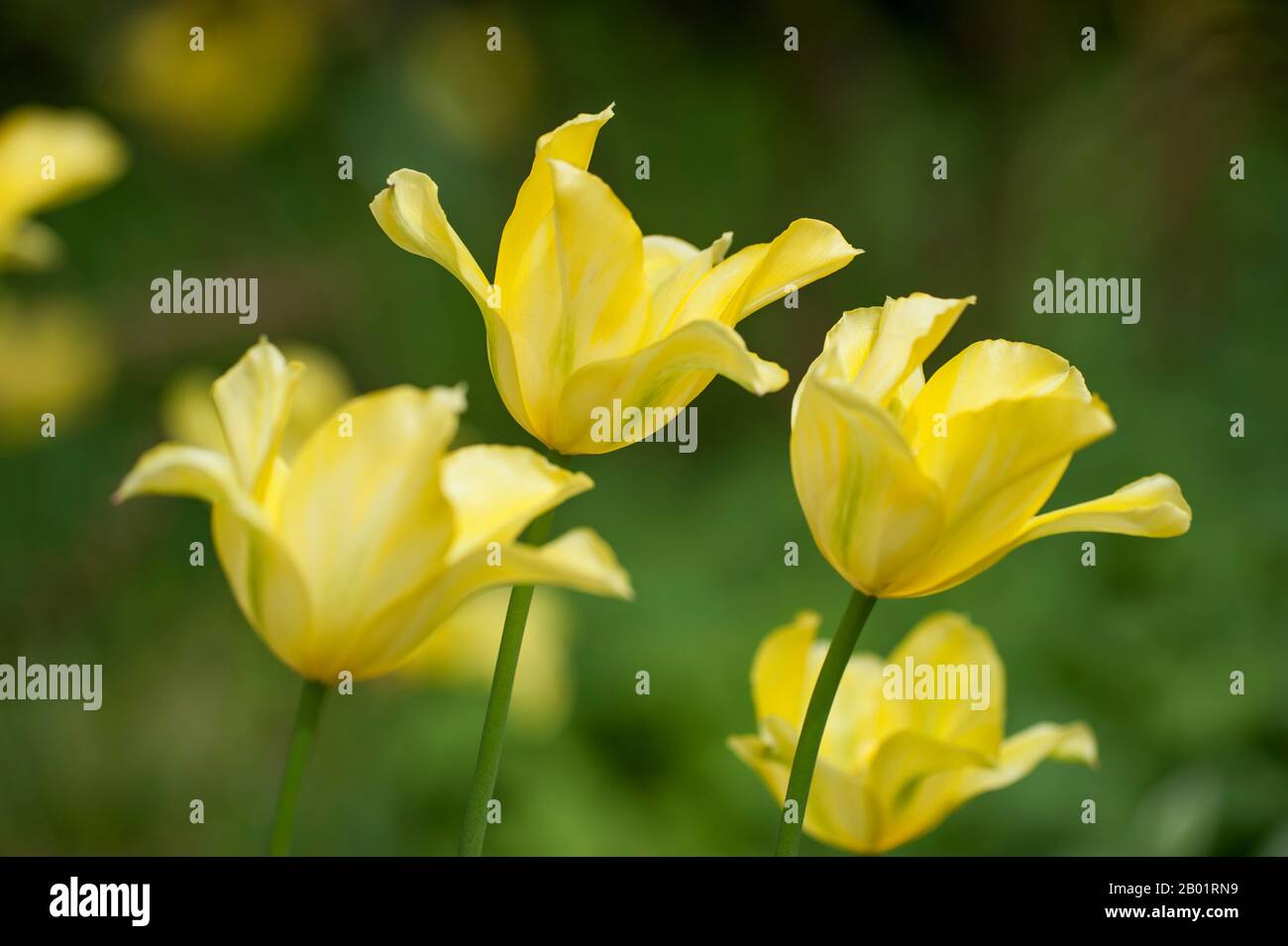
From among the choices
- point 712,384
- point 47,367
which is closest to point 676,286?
point 47,367

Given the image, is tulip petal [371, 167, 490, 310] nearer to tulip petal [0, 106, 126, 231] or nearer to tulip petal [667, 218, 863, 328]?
tulip petal [667, 218, 863, 328]

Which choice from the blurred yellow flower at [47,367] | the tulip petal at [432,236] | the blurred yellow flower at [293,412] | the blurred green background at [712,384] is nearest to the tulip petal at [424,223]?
the tulip petal at [432,236]

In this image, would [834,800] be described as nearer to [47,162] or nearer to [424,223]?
[424,223]

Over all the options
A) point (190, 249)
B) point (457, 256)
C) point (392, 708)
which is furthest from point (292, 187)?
point (457, 256)

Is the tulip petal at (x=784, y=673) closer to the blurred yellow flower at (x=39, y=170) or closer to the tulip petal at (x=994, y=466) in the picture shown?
the tulip petal at (x=994, y=466)
